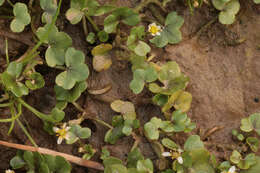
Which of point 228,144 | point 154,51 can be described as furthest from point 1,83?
point 228,144

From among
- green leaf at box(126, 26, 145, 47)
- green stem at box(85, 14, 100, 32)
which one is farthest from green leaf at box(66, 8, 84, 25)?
green leaf at box(126, 26, 145, 47)

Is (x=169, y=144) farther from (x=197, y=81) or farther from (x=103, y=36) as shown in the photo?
(x=103, y=36)

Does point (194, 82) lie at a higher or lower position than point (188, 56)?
lower

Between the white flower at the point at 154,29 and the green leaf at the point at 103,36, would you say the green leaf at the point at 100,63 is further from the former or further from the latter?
the white flower at the point at 154,29

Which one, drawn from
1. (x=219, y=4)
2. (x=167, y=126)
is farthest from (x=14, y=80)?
(x=219, y=4)

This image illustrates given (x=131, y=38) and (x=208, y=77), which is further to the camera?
(x=208, y=77)

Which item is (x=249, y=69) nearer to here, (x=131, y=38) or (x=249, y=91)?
(x=249, y=91)

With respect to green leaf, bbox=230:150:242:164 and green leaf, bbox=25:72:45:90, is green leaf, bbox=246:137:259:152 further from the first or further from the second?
green leaf, bbox=25:72:45:90
